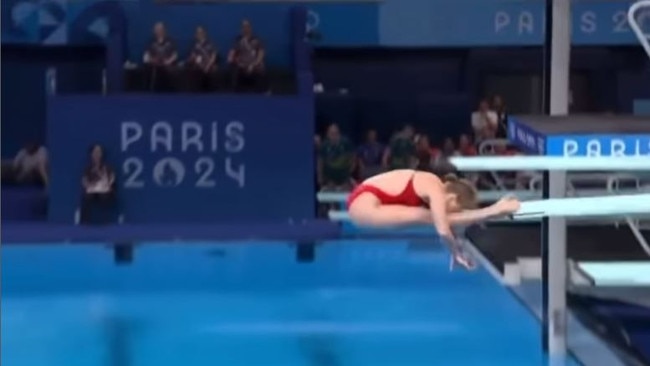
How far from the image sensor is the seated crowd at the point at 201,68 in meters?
16.9

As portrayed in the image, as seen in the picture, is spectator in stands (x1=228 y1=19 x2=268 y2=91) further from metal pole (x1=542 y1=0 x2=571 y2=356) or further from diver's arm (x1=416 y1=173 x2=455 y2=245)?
diver's arm (x1=416 y1=173 x2=455 y2=245)

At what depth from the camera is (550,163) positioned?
221 inches

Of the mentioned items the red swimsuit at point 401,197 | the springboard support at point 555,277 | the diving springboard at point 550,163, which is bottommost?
the springboard support at point 555,277

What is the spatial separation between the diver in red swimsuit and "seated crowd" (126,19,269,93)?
1214cm

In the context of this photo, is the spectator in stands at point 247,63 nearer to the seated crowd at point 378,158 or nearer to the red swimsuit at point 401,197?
the seated crowd at point 378,158

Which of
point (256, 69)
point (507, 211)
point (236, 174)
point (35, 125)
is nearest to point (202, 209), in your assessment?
point (236, 174)

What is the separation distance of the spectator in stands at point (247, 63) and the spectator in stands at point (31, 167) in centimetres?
267

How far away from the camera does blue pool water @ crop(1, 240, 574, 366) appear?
9227 millimetres

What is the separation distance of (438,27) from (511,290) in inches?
336

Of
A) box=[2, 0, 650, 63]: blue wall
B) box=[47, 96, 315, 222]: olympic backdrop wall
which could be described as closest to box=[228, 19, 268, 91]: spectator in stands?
box=[47, 96, 315, 222]: olympic backdrop wall

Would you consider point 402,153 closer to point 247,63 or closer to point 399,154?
Answer: point 399,154

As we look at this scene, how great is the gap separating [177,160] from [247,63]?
1947 millimetres

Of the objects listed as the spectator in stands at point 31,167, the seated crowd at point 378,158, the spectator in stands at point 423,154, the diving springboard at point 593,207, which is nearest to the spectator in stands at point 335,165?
the seated crowd at point 378,158

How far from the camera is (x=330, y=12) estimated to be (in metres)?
20.1
